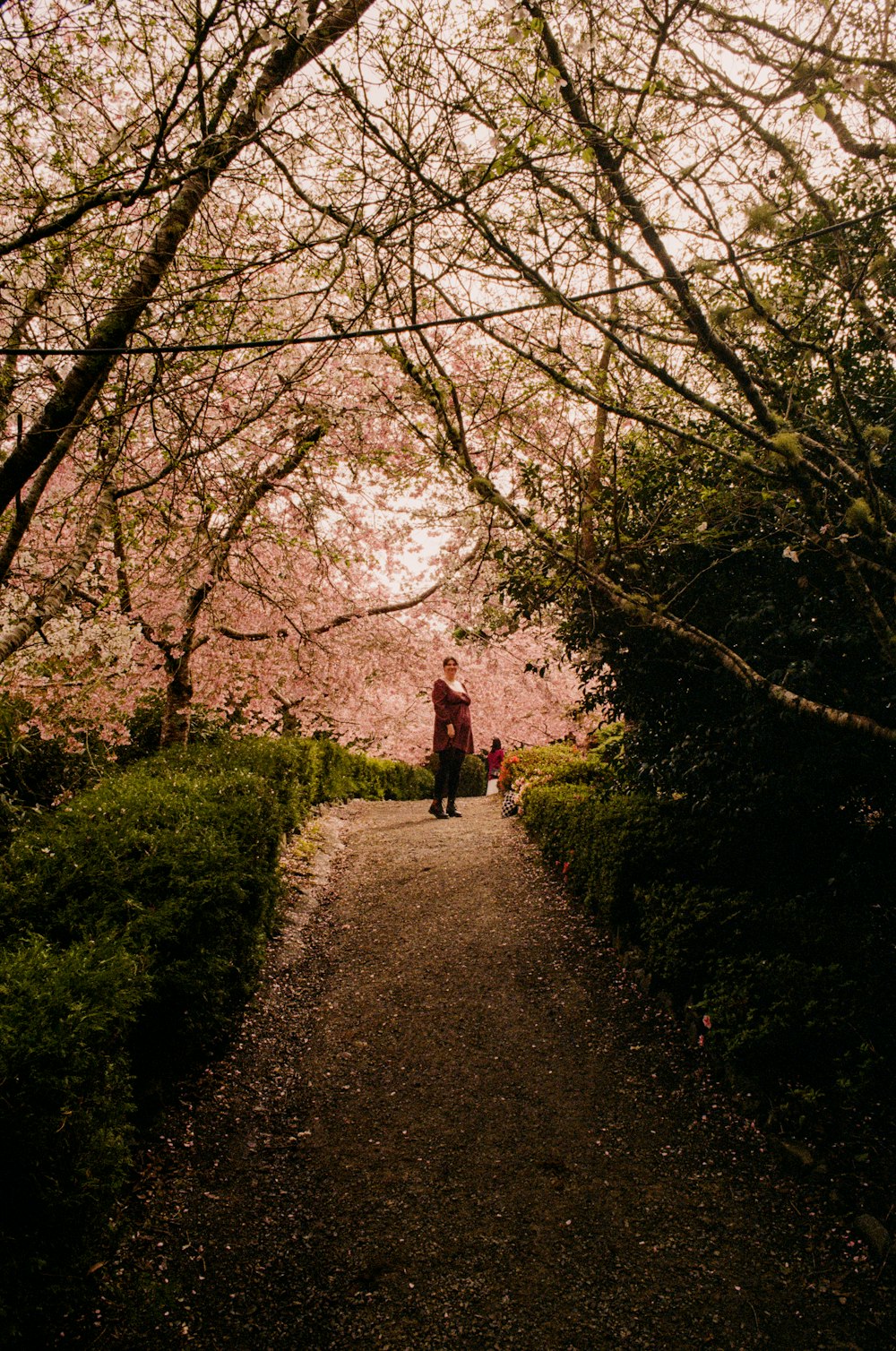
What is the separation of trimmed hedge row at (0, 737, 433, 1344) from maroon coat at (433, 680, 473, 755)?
148 inches

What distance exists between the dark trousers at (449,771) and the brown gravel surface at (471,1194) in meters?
4.71

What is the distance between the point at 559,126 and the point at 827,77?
137cm

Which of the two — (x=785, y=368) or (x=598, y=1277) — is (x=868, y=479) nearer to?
(x=785, y=368)

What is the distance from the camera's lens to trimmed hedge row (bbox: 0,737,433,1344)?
5.86 ft

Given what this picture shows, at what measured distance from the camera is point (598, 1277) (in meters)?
2.38

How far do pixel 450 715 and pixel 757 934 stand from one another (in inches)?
217

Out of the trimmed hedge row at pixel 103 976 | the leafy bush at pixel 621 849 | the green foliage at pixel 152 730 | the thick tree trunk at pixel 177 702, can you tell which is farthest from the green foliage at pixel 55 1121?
the green foliage at pixel 152 730

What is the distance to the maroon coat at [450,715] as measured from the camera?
8930 millimetres

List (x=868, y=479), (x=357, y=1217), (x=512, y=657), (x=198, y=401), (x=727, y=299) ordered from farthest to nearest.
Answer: (x=512, y=657) → (x=198, y=401) → (x=727, y=299) → (x=868, y=479) → (x=357, y=1217)

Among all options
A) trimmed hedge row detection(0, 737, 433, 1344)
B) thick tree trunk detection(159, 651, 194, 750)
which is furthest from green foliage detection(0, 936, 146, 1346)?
thick tree trunk detection(159, 651, 194, 750)

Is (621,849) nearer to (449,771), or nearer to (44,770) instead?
(449,771)

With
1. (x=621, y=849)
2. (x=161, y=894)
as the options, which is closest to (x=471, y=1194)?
(x=161, y=894)

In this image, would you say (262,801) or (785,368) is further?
(262,801)

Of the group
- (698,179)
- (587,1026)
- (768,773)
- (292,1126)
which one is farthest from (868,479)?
(292,1126)
